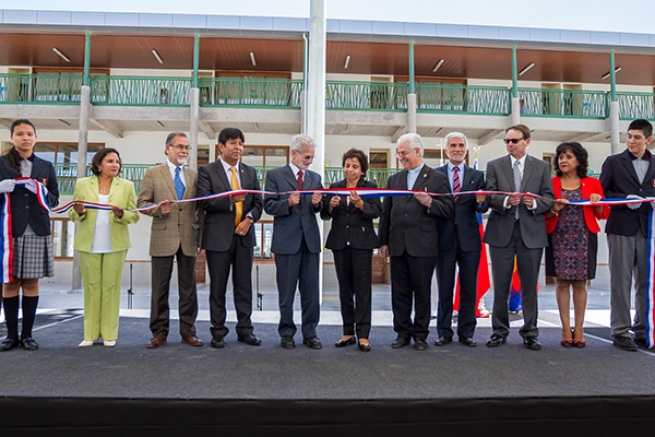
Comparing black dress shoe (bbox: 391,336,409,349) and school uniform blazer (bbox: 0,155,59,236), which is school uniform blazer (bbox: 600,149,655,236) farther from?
school uniform blazer (bbox: 0,155,59,236)

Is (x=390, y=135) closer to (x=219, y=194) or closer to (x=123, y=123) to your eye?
(x=123, y=123)

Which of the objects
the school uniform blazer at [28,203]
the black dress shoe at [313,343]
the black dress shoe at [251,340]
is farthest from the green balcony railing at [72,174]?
the black dress shoe at [313,343]

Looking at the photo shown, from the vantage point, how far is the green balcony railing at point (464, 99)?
14.2 meters

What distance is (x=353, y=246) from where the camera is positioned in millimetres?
3562

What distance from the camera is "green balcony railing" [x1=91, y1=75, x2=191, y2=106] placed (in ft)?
44.4

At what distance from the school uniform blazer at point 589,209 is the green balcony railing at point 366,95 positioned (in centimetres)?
1020

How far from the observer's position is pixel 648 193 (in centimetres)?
366

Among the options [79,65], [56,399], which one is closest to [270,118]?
[79,65]

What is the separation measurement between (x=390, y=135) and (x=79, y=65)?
10.5 meters

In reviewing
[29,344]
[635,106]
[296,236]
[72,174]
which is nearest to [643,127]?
[296,236]

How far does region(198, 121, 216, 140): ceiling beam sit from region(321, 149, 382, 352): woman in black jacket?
422 inches

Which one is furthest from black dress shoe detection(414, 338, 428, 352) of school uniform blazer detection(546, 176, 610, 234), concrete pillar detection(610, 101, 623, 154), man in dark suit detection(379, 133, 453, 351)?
concrete pillar detection(610, 101, 623, 154)

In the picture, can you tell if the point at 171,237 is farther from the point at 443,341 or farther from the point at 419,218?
the point at 443,341

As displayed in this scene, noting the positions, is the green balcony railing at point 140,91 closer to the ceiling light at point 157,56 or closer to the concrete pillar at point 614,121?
the ceiling light at point 157,56
